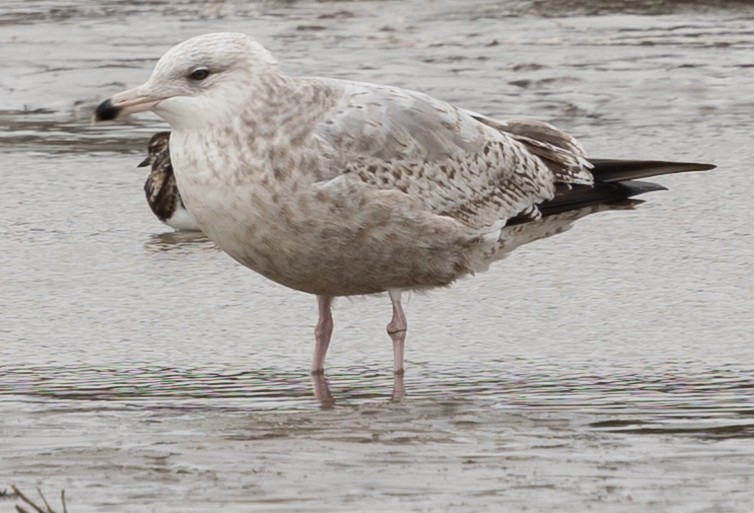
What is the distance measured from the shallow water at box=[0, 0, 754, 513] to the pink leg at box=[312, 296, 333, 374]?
0.20 ft

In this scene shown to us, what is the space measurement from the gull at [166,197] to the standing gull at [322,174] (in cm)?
213

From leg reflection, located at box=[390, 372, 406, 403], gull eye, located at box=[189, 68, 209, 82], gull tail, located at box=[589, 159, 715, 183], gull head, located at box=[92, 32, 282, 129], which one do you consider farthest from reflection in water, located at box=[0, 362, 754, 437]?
gull tail, located at box=[589, 159, 715, 183]

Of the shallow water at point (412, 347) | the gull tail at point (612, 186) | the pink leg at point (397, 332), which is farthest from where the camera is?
the gull tail at point (612, 186)

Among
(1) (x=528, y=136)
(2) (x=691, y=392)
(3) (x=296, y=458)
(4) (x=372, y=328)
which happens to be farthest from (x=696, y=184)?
(3) (x=296, y=458)

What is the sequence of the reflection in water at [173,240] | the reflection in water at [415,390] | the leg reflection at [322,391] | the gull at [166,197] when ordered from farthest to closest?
1. the gull at [166,197]
2. the reflection in water at [173,240]
3. the leg reflection at [322,391]
4. the reflection in water at [415,390]

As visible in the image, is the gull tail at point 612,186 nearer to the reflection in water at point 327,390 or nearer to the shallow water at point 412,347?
the shallow water at point 412,347

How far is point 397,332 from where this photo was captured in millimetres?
6551

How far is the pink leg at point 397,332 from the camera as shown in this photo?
21.3 ft

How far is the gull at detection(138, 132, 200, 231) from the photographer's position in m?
8.73

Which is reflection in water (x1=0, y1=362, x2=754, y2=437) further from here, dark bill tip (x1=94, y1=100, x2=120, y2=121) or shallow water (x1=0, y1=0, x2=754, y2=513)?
dark bill tip (x1=94, y1=100, x2=120, y2=121)

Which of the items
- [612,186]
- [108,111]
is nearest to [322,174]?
[108,111]

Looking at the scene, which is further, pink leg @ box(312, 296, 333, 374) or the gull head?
pink leg @ box(312, 296, 333, 374)

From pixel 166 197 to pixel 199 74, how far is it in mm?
2544

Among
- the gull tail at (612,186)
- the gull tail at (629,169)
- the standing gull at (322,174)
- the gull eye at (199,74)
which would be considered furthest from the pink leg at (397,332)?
the gull tail at (629,169)
